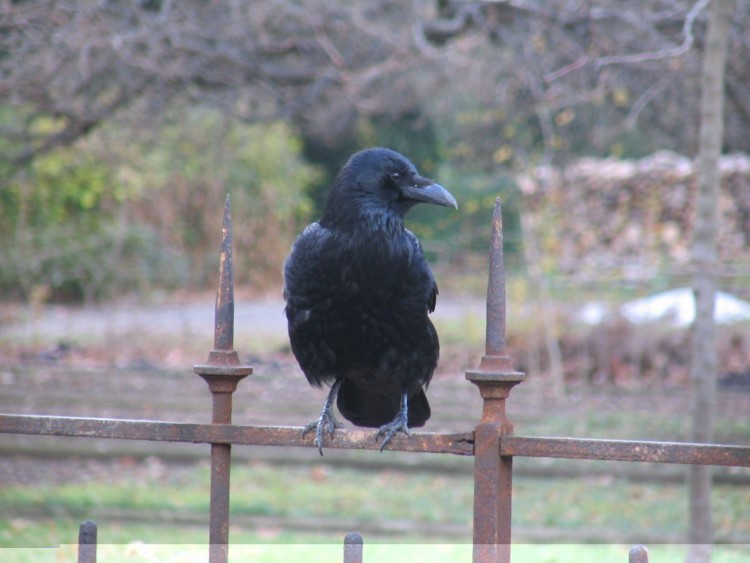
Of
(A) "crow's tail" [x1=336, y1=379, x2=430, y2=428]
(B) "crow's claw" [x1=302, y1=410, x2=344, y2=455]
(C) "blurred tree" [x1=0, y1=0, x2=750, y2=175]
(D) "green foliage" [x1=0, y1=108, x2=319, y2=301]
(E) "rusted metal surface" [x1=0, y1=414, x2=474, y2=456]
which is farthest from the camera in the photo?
(D) "green foliage" [x1=0, y1=108, x2=319, y2=301]

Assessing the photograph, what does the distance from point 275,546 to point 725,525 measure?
2.91 metres

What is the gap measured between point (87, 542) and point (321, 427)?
0.89 m

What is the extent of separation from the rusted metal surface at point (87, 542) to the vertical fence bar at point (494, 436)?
82 cm

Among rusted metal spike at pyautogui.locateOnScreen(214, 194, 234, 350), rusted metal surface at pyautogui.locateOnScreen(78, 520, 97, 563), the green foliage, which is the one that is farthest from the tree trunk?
the green foliage

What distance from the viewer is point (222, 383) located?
243 centimetres

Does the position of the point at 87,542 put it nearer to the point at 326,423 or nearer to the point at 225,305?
the point at 225,305

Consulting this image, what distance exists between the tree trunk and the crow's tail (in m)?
2.18

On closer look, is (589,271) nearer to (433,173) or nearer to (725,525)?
(725,525)

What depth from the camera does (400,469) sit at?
8.21 metres

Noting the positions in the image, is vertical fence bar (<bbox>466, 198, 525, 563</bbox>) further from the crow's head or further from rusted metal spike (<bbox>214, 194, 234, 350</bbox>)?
the crow's head

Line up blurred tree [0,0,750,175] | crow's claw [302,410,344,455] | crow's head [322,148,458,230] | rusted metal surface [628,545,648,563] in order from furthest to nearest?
blurred tree [0,0,750,175] < crow's head [322,148,458,230] < crow's claw [302,410,344,455] < rusted metal surface [628,545,648,563]

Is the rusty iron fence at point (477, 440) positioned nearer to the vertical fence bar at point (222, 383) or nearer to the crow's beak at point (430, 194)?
the vertical fence bar at point (222, 383)

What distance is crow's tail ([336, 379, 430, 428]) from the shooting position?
11.8 ft

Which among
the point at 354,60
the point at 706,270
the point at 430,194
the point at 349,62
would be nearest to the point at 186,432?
the point at 430,194
